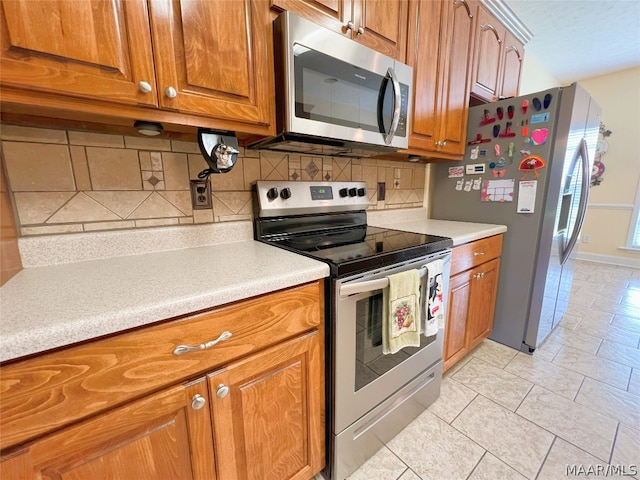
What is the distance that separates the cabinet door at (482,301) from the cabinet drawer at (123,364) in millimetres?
1352

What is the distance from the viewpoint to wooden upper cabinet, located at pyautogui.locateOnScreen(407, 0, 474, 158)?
139 cm

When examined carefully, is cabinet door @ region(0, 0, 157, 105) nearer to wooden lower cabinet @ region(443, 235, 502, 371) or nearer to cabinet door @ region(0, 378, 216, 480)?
cabinet door @ region(0, 378, 216, 480)

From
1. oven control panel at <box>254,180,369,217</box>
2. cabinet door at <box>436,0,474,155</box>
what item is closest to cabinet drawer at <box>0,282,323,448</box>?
oven control panel at <box>254,180,369,217</box>

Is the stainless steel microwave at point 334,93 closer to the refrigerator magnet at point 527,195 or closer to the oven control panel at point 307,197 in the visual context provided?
the oven control panel at point 307,197

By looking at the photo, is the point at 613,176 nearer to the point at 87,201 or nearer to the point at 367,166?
the point at 367,166

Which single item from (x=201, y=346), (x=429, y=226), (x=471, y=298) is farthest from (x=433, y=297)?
(x=201, y=346)

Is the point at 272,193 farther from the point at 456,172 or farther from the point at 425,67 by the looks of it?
the point at 456,172

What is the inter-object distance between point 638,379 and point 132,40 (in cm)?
289

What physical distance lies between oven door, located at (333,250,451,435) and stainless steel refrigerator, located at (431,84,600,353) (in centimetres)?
97

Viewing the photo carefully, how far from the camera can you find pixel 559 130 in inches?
61.7

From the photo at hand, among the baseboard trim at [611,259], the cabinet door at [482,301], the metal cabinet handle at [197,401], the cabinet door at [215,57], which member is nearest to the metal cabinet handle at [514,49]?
the cabinet door at [482,301]

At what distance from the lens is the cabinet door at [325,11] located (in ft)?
3.16

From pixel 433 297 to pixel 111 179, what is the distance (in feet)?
4.50

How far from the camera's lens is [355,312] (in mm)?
938
